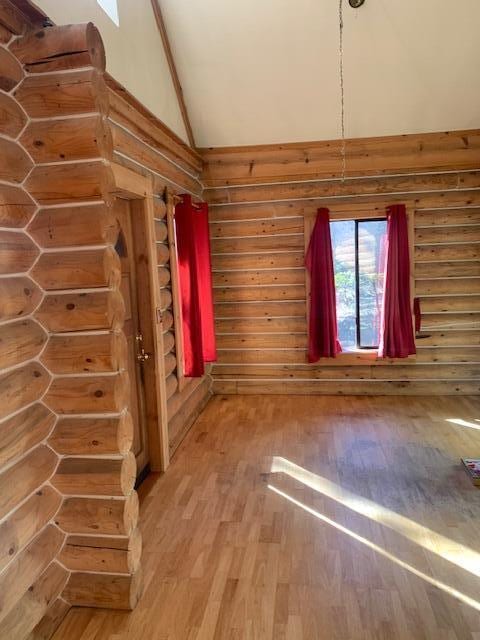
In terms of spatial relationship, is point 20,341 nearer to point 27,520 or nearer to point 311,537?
point 27,520

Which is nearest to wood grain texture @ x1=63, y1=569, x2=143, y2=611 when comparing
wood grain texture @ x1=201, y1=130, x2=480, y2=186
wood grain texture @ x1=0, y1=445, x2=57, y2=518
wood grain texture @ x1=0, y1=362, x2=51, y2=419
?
wood grain texture @ x1=0, y1=445, x2=57, y2=518

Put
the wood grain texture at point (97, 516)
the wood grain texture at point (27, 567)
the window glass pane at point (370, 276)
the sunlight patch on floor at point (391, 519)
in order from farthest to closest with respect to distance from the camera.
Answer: the window glass pane at point (370, 276) < the sunlight patch on floor at point (391, 519) < the wood grain texture at point (97, 516) < the wood grain texture at point (27, 567)

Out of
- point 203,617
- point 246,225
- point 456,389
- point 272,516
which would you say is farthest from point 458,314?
Result: point 203,617

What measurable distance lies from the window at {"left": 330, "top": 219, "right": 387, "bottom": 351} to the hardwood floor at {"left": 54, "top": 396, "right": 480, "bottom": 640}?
118cm

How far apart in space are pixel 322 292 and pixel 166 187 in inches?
83.6

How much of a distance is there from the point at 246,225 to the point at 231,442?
251 cm

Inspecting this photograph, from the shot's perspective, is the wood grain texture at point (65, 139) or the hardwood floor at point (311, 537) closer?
the wood grain texture at point (65, 139)

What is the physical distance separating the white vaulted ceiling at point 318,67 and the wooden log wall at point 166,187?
2.21 feet

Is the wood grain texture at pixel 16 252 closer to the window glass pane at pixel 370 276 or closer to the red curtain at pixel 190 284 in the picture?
the red curtain at pixel 190 284

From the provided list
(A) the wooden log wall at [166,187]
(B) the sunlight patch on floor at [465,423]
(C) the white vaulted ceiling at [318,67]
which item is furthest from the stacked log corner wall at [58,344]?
(B) the sunlight patch on floor at [465,423]

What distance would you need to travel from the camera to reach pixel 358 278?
5383 millimetres

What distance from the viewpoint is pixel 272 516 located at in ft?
9.91

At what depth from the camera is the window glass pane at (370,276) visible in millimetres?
5254

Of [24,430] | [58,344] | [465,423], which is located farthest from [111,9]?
[465,423]
